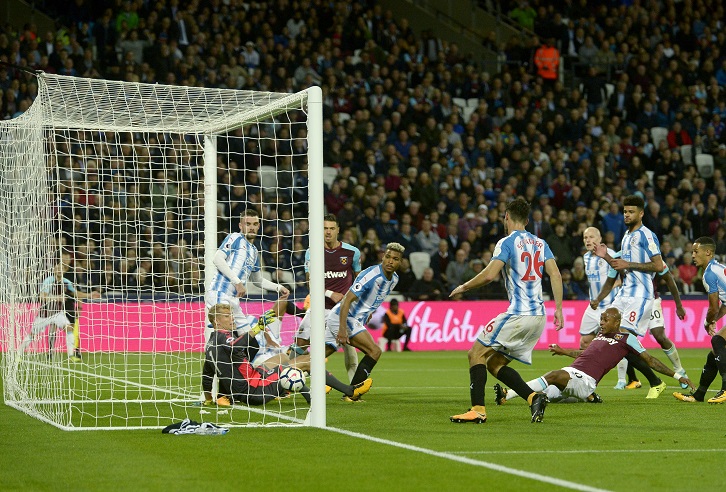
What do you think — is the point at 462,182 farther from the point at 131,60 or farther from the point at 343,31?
the point at 131,60

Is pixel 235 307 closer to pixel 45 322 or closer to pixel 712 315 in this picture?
pixel 45 322

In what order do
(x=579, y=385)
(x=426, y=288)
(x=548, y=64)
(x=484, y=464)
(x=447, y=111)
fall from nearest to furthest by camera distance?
1. (x=484, y=464)
2. (x=579, y=385)
3. (x=426, y=288)
4. (x=447, y=111)
5. (x=548, y=64)

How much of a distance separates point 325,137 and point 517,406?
1371cm

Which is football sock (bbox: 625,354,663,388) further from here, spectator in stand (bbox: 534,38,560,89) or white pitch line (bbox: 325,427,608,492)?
spectator in stand (bbox: 534,38,560,89)

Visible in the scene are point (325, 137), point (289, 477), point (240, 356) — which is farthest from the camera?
point (325, 137)

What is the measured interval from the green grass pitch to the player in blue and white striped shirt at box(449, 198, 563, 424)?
0.30 metres

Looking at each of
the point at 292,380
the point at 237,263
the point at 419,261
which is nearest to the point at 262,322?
the point at 237,263

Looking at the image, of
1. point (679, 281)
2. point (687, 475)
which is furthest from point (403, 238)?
point (687, 475)

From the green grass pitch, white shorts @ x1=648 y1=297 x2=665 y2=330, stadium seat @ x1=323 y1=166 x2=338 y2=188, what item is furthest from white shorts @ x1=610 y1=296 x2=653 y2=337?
stadium seat @ x1=323 y1=166 x2=338 y2=188

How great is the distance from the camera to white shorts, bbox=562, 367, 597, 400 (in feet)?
38.3

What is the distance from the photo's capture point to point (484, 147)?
25906 mm

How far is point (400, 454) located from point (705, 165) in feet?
71.2

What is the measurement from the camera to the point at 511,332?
9.80m

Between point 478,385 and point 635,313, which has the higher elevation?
point 635,313
